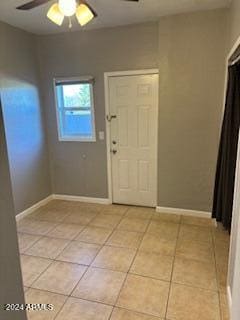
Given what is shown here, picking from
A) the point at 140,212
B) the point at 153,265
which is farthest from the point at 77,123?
the point at 153,265

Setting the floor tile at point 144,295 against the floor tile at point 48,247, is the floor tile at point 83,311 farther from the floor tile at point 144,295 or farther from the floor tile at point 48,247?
the floor tile at point 48,247

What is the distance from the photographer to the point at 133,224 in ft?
10.9

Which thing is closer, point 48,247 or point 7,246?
point 7,246

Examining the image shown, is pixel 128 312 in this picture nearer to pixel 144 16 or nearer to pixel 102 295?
pixel 102 295

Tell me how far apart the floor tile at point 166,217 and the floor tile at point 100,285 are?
50.5 inches

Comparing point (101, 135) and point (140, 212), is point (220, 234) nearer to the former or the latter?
point (140, 212)

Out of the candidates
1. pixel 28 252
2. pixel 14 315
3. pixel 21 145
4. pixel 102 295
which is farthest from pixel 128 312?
pixel 21 145

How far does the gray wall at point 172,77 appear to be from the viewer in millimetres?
3041

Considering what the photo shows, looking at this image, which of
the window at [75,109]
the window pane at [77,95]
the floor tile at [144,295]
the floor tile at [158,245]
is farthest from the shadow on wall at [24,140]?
the floor tile at [144,295]

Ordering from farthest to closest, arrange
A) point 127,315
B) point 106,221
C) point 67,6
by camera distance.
A: point 106,221
point 67,6
point 127,315

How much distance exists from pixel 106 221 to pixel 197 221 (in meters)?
1.28

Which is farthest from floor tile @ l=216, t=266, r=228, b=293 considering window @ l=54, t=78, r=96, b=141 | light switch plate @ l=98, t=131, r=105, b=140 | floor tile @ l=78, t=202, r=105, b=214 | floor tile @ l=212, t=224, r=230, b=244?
window @ l=54, t=78, r=96, b=141

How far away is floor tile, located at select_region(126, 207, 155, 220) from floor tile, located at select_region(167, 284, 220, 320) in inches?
56.3

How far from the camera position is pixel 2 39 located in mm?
3109
